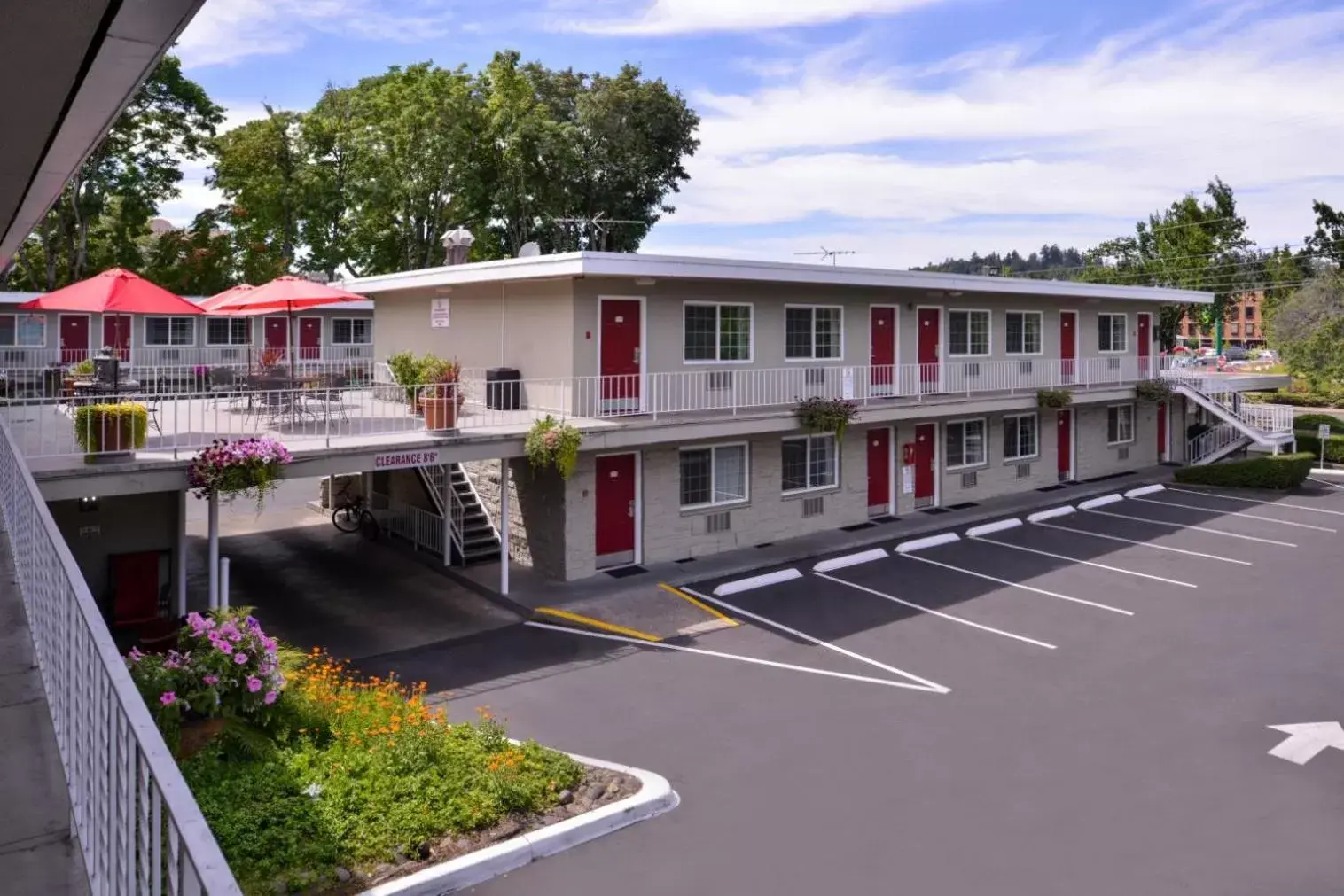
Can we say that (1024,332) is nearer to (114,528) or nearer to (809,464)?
(809,464)

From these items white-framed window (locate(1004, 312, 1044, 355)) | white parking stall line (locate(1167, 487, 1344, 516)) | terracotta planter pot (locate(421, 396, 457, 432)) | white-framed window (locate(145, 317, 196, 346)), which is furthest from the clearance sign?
white-framed window (locate(145, 317, 196, 346))

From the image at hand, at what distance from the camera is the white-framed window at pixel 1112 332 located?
31.4 meters

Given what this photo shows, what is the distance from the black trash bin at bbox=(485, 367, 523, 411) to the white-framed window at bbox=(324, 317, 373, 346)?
19.5 metres

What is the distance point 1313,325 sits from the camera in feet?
162

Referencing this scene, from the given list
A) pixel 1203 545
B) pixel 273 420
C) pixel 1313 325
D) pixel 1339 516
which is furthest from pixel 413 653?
pixel 1313 325

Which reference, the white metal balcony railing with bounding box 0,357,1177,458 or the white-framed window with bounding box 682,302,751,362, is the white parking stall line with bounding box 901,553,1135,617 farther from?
the white-framed window with bounding box 682,302,751,362

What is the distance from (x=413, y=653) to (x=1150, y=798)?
10.2 meters

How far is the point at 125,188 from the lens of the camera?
37.5 meters

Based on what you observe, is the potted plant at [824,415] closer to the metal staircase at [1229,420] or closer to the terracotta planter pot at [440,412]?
the terracotta planter pot at [440,412]

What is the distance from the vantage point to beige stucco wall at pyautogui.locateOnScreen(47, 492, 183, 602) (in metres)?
15.9

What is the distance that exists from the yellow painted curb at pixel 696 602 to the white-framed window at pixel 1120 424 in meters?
19.4

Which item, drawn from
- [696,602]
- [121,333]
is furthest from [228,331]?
[696,602]

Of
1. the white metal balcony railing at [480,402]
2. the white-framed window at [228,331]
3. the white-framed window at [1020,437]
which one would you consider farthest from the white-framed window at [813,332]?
the white-framed window at [228,331]

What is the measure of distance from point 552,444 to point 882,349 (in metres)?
10.8
